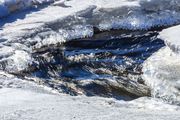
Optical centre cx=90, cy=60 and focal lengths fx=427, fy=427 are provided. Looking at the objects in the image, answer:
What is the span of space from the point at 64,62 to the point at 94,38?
1034mm

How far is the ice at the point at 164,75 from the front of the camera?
4.85 meters

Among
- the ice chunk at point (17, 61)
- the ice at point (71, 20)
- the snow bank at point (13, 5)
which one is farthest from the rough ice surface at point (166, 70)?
the snow bank at point (13, 5)

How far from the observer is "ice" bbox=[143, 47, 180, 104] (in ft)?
15.9

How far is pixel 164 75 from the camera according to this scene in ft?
17.0

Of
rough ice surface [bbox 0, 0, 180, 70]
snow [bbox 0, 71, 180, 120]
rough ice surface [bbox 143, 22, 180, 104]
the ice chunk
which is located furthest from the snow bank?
snow [bbox 0, 71, 180, 120]

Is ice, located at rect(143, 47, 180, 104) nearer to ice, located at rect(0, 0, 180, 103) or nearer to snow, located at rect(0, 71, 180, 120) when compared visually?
snow, located at rect(0, 71, 180, 120)

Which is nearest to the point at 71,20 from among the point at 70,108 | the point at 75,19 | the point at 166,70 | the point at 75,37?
the point at 75,19

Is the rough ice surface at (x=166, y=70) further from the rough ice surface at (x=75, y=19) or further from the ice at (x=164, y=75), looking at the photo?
the rough ice surface at (x=75, y=19)

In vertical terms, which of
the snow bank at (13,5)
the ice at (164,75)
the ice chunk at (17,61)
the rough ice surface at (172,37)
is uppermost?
the snow bank at (13,5)

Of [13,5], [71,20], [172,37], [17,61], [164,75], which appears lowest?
[164,75]

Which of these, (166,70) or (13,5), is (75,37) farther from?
(166,70)

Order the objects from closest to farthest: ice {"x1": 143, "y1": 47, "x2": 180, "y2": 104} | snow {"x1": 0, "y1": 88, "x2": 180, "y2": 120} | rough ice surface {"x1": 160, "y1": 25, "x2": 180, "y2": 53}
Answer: snow {"x1": 0, "y1": 88, "x2": 180, "y2": 120} → ice {"x1": 143, "y1": 47, "x2": 180, "y2": 104} → rough ice surface {"x1": 160, "y1": 25, "x2": 180, "y2": 53}

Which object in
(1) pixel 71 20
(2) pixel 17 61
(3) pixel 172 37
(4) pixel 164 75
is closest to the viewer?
(4) pixel 164 75

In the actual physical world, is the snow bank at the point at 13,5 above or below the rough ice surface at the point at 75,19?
above
